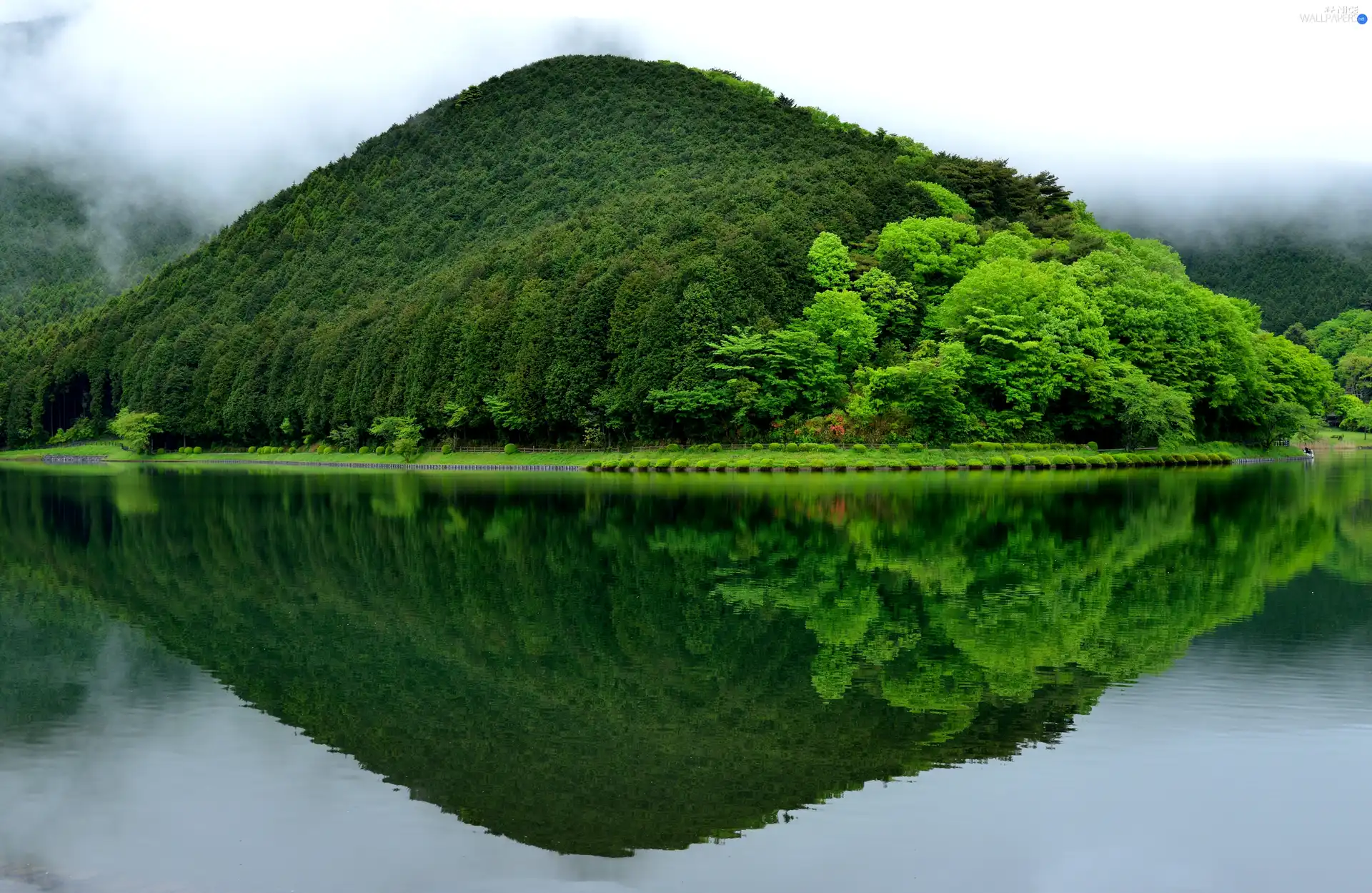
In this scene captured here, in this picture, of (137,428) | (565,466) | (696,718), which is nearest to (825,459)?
(565,466)

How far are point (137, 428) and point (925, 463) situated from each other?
93.6 meters

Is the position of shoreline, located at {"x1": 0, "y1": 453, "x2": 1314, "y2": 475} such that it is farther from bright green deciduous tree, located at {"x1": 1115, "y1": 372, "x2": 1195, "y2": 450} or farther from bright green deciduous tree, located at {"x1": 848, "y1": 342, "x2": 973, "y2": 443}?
bright green deciduous tree, located at {"x1": 848, "y1": 342, "x2": 973, "y2": 443}

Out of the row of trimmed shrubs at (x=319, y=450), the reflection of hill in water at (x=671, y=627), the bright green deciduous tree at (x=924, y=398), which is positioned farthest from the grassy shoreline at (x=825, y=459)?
the reflection of hill in water at (x=671, y=627)

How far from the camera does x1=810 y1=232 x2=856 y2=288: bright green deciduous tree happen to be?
9400cm

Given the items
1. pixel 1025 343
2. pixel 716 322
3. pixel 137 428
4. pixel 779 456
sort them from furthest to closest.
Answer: pixel 137 428 < pixel 716 322 < pixel 1025 343 < pixel 779 456

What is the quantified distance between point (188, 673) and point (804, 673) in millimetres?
9014

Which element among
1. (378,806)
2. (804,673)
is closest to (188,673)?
(378,806)

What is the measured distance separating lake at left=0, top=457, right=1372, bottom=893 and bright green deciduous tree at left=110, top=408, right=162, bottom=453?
362 feet

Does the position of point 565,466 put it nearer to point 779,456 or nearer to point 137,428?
point 779,456

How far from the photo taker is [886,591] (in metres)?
23.2

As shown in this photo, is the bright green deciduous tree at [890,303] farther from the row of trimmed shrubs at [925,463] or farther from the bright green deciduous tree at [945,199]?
the bright green deciduous tree at [945,199]

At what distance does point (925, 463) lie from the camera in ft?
247

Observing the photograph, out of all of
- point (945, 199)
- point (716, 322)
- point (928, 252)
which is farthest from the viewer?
point (945, 199)

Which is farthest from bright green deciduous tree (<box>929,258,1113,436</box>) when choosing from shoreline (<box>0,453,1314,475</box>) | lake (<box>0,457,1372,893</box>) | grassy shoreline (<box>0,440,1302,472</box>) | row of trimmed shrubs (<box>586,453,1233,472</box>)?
lake (<box>0,457,1372,893</box>)
